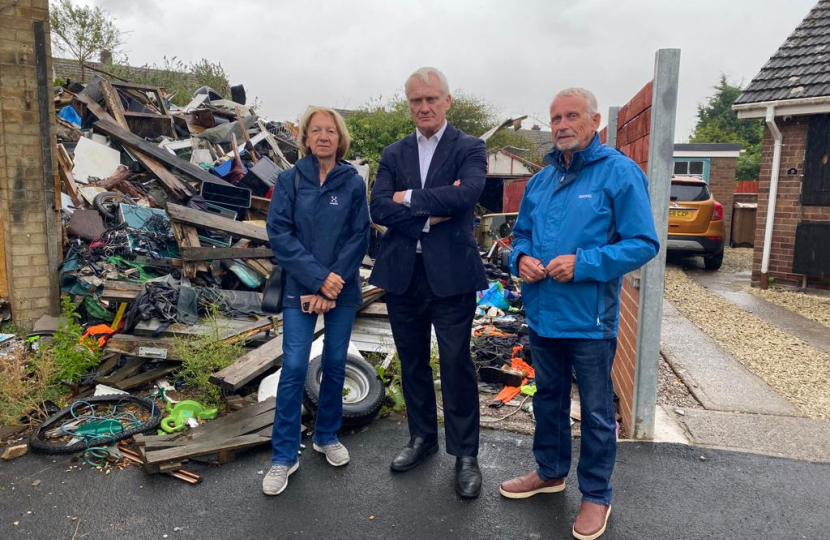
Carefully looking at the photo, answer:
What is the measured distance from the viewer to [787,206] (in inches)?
386

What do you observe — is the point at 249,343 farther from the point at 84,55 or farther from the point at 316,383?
the point at 84,55

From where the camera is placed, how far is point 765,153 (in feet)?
33.3

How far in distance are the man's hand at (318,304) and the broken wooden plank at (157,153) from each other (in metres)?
5.72

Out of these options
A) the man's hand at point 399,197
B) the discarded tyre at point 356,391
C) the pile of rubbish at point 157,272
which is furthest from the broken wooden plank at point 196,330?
the man's hand at point 399,197

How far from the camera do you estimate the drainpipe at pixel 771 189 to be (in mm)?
9688

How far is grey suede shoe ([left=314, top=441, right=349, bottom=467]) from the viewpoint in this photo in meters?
3.60

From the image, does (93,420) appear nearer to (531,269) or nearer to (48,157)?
(48,157)

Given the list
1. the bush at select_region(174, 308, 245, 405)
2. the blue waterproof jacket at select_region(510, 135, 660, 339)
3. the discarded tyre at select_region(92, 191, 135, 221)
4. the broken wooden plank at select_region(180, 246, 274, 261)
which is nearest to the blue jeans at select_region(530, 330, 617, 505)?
the blue waterproof jacket at select_region(510, 135, 660, 339)

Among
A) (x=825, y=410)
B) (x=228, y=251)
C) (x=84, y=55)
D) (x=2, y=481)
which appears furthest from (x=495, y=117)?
(x=2, y=481)

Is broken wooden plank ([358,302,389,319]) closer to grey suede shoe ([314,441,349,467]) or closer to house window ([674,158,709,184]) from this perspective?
grey suede shoe ([314,441,349,467])

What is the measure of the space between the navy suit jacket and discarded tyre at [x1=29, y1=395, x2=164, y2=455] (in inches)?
81.0

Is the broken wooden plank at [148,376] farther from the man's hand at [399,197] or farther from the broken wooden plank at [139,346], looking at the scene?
the man's hand at [399,197]

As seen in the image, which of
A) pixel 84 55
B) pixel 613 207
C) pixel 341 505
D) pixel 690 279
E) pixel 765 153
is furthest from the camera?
pixel 84 55

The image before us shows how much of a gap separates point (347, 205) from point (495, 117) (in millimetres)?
25467
